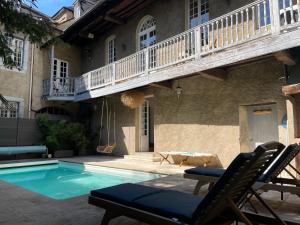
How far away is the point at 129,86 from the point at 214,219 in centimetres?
862

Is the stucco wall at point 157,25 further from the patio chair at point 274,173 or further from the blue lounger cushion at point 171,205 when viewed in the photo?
the blue lounger cushion at point 171,205

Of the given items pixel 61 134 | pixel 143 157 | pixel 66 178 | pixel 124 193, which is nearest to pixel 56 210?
pixel 124 193

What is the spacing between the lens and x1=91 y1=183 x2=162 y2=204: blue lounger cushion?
2.79m

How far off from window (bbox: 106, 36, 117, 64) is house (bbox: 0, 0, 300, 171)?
0.20ft

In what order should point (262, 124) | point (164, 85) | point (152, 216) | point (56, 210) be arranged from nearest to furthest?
point (152, 216), point (56, 210), point (262, 124), point (164, 85)

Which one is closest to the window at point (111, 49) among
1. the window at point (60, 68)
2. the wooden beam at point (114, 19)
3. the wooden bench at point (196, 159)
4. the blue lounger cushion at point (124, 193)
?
the wooden beam at point (114, 19)

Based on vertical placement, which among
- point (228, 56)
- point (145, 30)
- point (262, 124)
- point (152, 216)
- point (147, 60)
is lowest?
point (152, 216)

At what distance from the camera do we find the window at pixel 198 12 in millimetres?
10188

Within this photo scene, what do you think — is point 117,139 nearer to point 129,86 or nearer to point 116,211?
point 129,86

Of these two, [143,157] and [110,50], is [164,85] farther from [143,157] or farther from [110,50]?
[110,50]

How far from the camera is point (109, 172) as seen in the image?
961 cm

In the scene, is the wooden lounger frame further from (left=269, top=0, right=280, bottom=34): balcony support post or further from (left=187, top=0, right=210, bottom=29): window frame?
(left=187, top=0, right=210, bottom=29): window frame

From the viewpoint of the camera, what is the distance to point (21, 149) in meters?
12.4

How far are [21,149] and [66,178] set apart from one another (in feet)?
14.9
